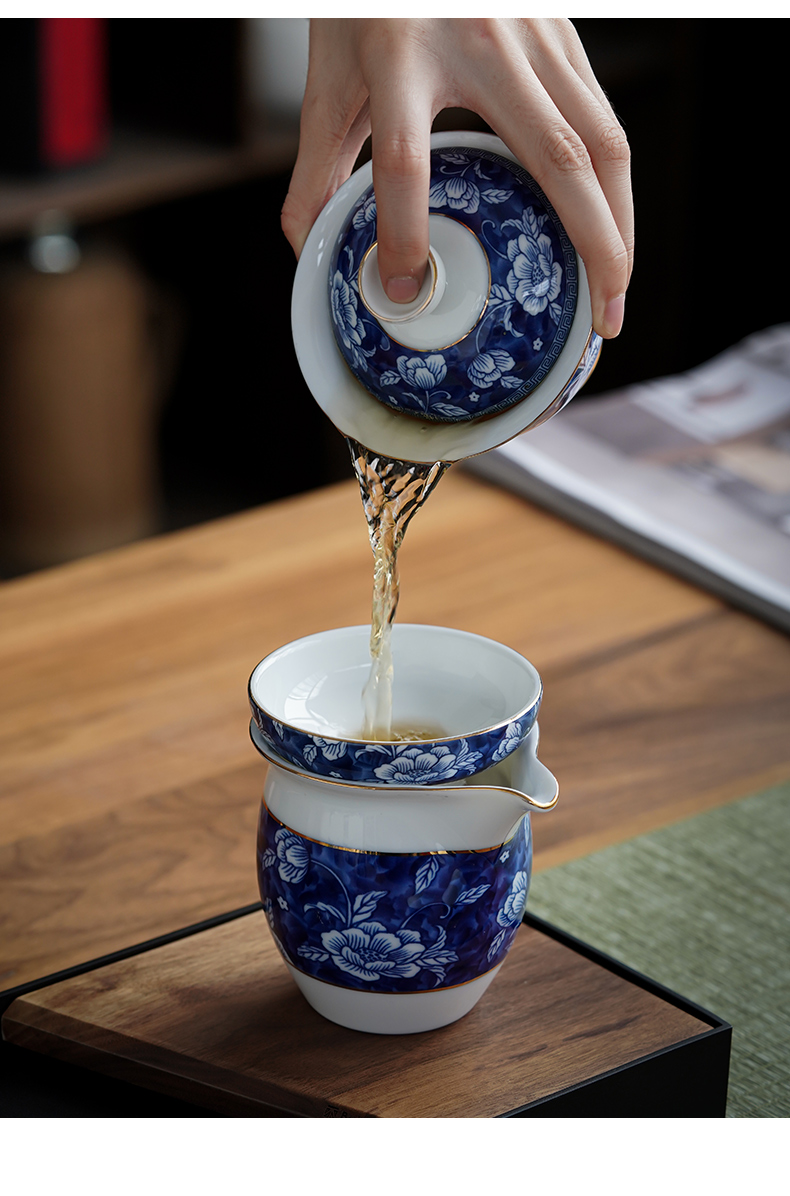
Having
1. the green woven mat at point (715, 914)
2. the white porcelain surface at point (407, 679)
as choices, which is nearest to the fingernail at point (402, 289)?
the white porcelain surface at point (407, 679)

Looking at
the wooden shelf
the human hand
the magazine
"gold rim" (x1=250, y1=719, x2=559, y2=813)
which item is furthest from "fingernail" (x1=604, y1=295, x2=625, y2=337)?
the wooden shelf

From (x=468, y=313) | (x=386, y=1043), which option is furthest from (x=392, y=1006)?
(x=468, y=313)

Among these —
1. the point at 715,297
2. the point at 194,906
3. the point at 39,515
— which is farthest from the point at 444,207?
the point at 715,297

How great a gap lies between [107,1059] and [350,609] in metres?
0.51

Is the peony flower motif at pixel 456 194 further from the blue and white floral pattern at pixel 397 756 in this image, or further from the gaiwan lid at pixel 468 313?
the blue and white floral pattern at pixel 397 756

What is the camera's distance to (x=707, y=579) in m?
1.21

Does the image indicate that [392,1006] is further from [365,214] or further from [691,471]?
[691,471]

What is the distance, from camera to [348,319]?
722mm

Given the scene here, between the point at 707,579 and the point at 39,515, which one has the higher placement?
the point at 707,579

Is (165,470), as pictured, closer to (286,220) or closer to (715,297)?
(715,297)

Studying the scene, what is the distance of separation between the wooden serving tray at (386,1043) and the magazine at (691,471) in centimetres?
52

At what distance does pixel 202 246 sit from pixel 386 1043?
2240 mm

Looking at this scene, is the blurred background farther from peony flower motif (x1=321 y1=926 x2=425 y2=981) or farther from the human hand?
peony flower motif (x1=321 y1=926 x2=425 y2=981)

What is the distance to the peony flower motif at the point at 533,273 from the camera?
26.7 inches
